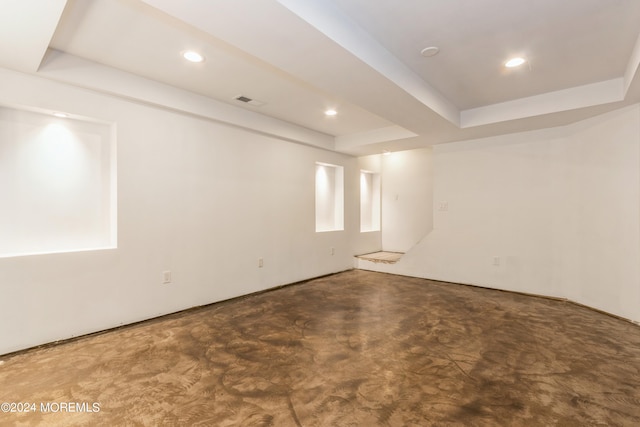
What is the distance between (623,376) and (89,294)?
455 cm

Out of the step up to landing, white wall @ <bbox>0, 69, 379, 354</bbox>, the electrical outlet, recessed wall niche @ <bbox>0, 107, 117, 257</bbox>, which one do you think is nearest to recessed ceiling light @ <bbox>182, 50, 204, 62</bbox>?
white wall @ <bbox>0, 69, 379, 354</bbox>

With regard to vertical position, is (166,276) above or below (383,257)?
above

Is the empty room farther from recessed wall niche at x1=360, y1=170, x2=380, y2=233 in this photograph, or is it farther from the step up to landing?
recessed wall niche at x1=360, y1=170, x2=380, y2=233

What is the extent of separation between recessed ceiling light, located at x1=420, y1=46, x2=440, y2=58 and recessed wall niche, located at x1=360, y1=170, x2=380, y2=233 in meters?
4.31

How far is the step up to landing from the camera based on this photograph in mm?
5949

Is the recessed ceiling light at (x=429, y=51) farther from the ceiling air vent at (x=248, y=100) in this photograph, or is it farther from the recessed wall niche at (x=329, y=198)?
the recessed wall niche at (x=329, y=198)

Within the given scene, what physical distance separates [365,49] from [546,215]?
376 centimetres

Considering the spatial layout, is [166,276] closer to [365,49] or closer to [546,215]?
[365,49]

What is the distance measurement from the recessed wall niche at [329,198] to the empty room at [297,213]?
72 cm

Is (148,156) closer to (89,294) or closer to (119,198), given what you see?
(119,198)

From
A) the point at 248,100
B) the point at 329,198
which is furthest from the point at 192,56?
the point at 329,198

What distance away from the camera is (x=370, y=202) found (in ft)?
23.5

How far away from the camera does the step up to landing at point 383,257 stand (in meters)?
5.95

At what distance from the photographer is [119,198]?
3078mm
